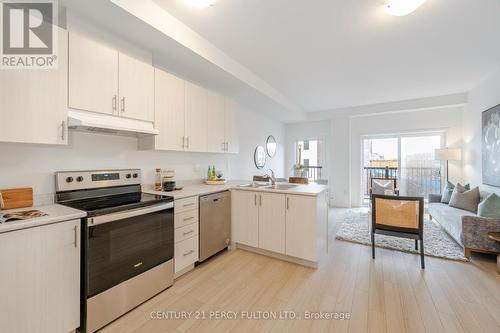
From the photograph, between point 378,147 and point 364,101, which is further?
point 378,147

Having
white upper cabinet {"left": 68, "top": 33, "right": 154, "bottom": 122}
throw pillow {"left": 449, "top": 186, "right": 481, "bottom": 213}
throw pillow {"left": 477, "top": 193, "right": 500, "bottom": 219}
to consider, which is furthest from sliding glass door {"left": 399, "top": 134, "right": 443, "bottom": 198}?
white upper cabinet {"left": 68, "top": 33, "right": 154, "bottom": 122}

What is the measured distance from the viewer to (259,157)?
5059 mm

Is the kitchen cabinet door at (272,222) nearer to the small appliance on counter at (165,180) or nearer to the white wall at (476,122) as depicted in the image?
the small appliance on counter at (165,180)

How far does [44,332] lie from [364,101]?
19.4ft

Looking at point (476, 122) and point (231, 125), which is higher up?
point (476, 122)

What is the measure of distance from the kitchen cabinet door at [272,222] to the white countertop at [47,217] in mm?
1808

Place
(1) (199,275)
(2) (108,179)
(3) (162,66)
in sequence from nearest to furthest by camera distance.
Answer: (2) (108,179), (1) (199,275), (3) (162,66)

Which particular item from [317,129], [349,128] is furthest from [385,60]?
[317,129]

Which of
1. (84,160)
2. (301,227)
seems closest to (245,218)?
(301,227)

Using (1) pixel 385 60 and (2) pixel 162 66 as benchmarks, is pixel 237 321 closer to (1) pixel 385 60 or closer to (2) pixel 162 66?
(2) pixel 162 66

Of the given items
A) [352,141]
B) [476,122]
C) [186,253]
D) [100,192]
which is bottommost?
[186,253]

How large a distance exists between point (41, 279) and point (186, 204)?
118 cm

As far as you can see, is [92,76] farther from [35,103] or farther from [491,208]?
[491,208]

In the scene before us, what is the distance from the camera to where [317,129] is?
6156mm
